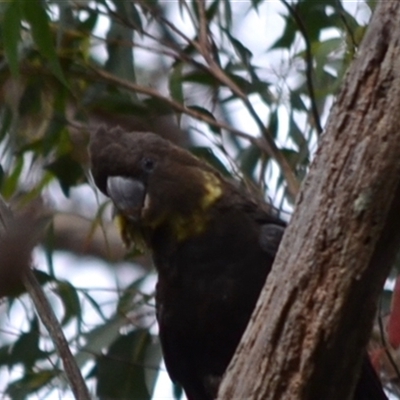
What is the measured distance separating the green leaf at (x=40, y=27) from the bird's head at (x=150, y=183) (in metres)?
0.20

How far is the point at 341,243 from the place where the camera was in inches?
63.4

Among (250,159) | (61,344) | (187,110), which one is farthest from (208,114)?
(61,344)

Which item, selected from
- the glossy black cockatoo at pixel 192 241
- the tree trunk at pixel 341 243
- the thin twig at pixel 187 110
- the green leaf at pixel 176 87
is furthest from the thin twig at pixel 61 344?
the green leaf at pixel 176 87

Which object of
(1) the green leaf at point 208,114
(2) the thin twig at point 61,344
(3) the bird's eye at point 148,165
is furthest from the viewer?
(1) the green leaf at point 208,114

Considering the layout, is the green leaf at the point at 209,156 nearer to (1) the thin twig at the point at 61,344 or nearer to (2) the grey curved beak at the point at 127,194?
(2) the grey curved beak at the point at 127,194

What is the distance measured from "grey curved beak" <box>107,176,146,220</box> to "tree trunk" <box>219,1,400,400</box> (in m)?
0.82

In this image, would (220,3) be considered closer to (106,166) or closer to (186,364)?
(106,166)

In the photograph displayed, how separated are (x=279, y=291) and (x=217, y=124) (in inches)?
52.2

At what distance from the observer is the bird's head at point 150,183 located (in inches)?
96.0

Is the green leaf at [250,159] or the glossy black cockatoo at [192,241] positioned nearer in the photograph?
the glossy black cockatoo at [192,241]

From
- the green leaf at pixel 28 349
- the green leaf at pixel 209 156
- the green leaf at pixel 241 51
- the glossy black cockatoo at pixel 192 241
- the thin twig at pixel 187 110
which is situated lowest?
the green leaf at pixel 28 349

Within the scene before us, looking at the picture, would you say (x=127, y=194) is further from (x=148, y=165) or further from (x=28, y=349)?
(x=28, y=349)

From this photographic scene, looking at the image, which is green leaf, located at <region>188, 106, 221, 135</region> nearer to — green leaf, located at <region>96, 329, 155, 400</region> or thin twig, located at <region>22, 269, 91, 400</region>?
green leaf, located at <region>96, 329, 155, 400</region>

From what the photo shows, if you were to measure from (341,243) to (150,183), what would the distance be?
0.95 metres
